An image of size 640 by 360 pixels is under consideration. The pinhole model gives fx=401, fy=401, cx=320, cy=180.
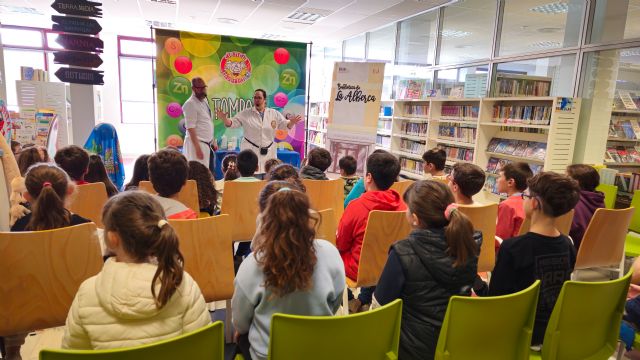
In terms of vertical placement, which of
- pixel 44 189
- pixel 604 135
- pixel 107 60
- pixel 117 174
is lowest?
pixel 117 174

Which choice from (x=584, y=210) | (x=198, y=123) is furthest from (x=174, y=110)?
(x=584, y=210)

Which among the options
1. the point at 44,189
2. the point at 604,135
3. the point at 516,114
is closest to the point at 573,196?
the point at 44,189

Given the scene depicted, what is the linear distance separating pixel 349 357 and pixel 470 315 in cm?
45

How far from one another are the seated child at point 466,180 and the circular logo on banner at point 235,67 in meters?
4.01

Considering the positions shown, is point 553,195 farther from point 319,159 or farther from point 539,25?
point 539,25

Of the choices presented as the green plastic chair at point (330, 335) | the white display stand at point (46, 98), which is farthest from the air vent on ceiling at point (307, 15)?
the green plastic chair at point (330, 335)

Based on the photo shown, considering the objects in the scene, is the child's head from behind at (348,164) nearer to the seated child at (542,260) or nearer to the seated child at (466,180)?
the seated child at (466,180)

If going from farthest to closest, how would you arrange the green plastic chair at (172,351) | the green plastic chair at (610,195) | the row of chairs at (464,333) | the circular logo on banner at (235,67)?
the circular logo on banner at (235,67) < the green plastic chair at (610,195) < the row of chairs at (464,333) < the green plastic chair at (172,351)

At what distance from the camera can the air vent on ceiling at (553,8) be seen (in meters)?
4.84

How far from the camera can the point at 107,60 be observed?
11.2m

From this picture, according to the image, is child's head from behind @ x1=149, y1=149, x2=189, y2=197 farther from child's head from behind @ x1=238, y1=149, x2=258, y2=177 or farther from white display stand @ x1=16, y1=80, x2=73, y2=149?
white display stand @ x1=16, y1=80, x2=73, y2=149

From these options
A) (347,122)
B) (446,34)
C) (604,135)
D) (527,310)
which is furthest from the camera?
(446,34)

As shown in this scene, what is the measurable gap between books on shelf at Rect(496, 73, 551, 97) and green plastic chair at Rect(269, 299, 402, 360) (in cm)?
482

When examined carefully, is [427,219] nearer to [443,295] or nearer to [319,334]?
[443,295]
